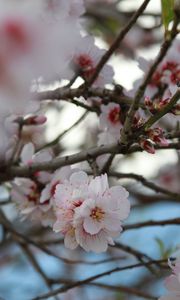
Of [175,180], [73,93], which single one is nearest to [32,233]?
[175,180]

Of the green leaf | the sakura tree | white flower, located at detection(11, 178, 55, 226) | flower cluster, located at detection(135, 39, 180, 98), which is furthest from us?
flower cluster, located at detection(135, 39, 180, 98)

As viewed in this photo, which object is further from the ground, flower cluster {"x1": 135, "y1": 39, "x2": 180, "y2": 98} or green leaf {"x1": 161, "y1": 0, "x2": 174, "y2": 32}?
green leaf {"x1": 161, "y1": 0, "x2": 174, "y2": 32}

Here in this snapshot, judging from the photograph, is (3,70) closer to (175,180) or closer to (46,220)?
(46,220)

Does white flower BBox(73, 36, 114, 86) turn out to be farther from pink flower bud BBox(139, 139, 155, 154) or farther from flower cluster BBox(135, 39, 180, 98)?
pink flower bud BBox(139, 139, 155, 154)

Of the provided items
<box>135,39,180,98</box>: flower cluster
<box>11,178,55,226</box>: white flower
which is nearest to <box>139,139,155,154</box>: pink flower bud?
<box>11,178,55,226</box>: white flower

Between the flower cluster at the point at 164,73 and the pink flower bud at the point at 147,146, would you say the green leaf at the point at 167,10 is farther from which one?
the flower cluster at the point at 164,73

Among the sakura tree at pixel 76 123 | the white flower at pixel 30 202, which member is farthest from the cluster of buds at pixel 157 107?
the white flower at pixel 30 202
